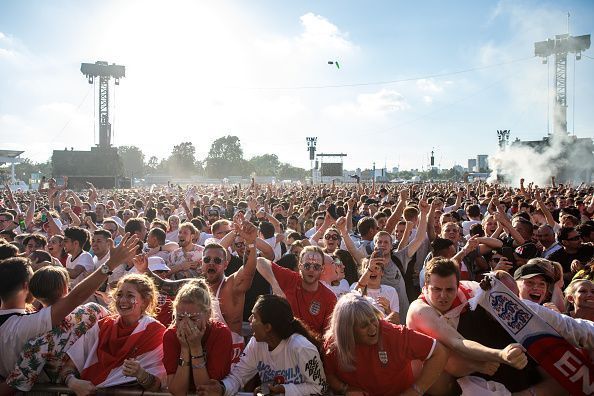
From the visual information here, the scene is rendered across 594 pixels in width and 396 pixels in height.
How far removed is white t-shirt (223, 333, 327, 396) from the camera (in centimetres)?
296

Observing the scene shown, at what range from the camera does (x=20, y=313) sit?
330 cm

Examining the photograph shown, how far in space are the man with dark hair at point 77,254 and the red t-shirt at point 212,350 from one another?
343 centimetres

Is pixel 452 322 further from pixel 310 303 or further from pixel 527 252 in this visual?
pixel 527 252

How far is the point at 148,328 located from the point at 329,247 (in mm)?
3299

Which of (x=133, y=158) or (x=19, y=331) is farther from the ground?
(x=133, y=158)

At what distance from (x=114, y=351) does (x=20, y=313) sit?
2.39 ft

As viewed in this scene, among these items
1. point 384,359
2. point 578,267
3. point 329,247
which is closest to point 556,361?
point 384,359

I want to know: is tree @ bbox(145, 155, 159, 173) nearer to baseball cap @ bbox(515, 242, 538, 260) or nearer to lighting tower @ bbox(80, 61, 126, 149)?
lighting tower @ bbox(80, 61, 126, 149)

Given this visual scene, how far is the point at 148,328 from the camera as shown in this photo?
3.38m

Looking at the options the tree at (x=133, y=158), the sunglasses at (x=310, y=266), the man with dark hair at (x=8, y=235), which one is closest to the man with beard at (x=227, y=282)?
the sunglasses at (x=310, y=266)

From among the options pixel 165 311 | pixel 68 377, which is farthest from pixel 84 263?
pixel 68 377

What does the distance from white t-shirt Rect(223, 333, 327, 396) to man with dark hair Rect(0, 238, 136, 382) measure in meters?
1.17

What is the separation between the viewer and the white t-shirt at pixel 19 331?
3.18 metres

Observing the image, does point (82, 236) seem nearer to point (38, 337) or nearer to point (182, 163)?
point (38, 337)
